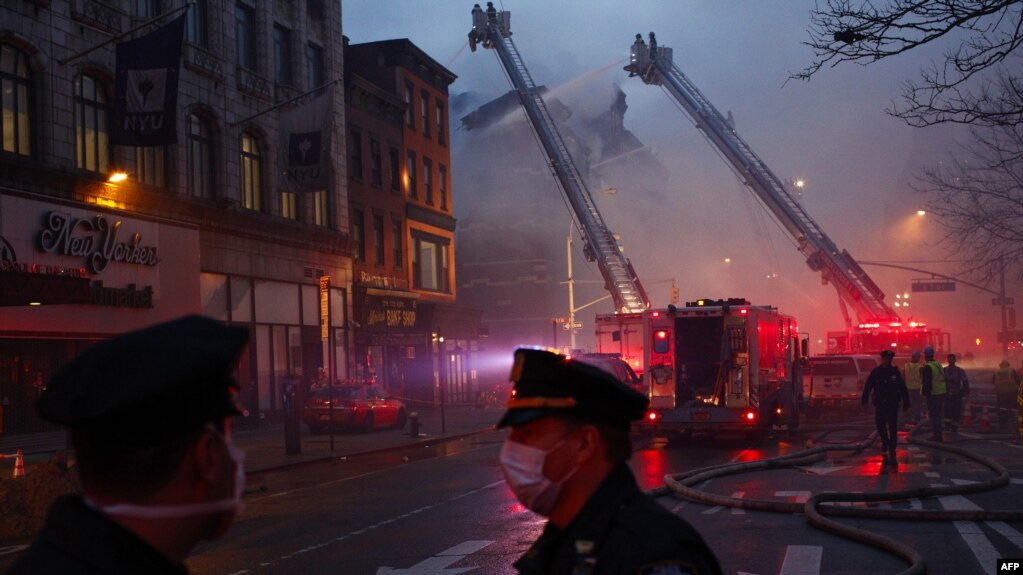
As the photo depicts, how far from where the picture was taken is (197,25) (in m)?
31.8

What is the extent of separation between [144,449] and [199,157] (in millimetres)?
30996

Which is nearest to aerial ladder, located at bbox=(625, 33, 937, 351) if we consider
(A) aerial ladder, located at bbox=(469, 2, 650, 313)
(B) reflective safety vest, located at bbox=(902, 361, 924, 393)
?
(A) aerial ladder, located at bbox=(469, 2, 650, 313)

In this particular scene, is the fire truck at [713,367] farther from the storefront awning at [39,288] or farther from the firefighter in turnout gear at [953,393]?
the storefront awning at [39,288]

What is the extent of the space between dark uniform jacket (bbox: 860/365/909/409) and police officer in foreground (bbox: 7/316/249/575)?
17.9 metres

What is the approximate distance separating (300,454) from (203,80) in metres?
12.6

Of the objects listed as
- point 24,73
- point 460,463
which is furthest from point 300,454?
point 24,73

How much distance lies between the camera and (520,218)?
92.9 meters

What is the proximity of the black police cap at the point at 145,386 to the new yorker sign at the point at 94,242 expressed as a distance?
953 inches

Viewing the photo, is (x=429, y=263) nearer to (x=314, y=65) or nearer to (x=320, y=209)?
(x=320, y=209)

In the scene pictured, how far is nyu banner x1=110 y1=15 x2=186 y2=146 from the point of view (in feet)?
80.5

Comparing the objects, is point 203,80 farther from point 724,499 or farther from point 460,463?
point 724,499

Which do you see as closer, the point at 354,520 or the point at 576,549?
the point at 576,549

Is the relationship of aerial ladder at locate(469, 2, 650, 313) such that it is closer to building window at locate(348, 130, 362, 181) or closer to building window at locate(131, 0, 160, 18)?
building window at locate(348, 130, 362, 181)

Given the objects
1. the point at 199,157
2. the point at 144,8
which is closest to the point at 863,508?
the point at 144,8
